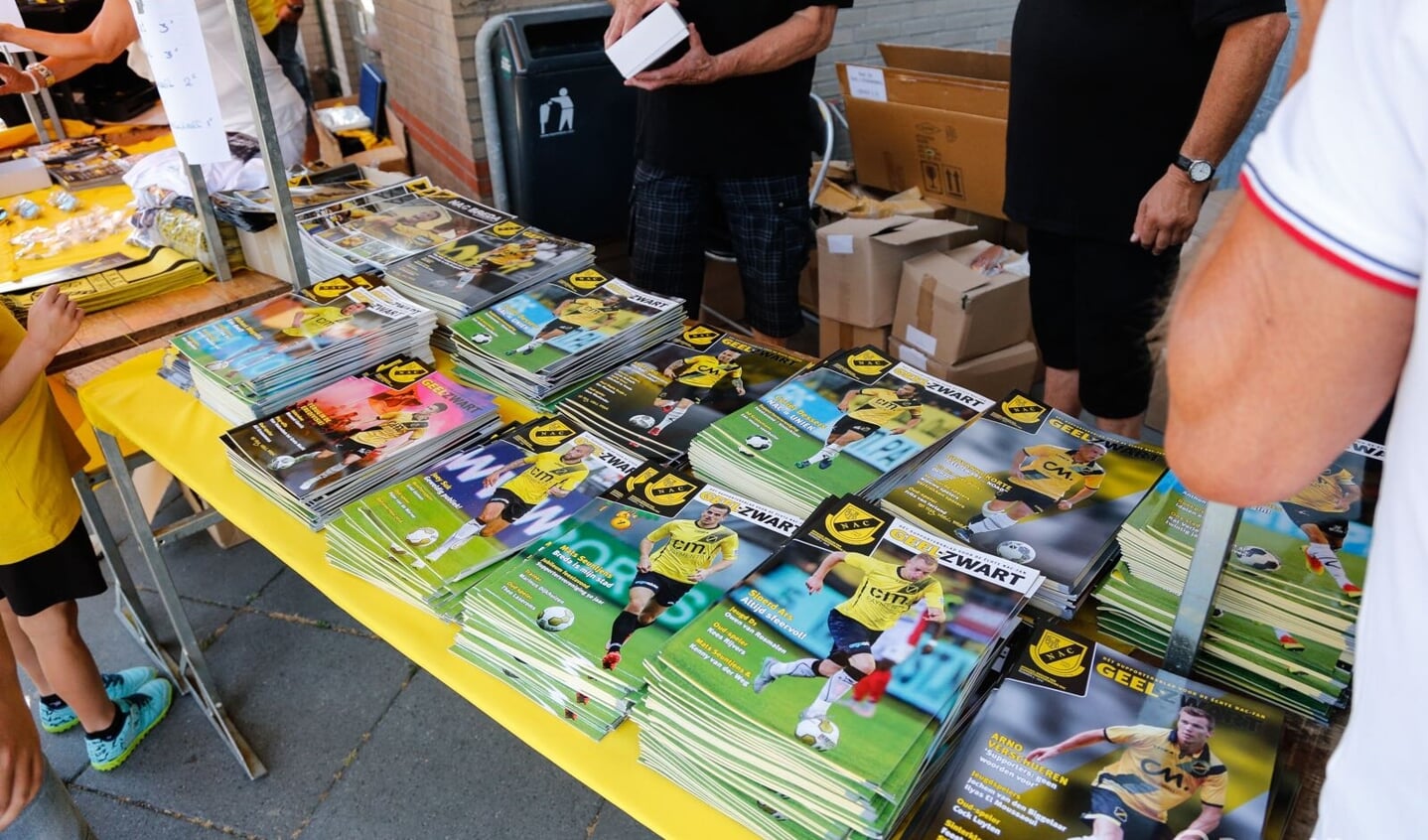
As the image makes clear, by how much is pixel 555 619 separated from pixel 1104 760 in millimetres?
553

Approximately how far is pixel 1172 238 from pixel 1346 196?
52.4 inches

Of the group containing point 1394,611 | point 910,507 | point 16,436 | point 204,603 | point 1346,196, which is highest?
point 1346,196

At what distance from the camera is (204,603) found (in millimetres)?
2410

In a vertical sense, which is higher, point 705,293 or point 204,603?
point 705,293

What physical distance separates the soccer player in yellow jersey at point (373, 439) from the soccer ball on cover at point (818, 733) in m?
0.80

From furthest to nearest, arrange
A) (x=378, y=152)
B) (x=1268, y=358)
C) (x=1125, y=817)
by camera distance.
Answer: (x=378, y=152) → (x=1125, y=817) → (x=1268, y=358)

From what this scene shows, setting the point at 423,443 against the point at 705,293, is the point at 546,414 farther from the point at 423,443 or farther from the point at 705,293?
the point at 705,293

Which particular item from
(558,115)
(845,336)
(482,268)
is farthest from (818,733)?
(558,115)

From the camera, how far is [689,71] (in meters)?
2.09

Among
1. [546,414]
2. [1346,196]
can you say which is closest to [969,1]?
[546,414]

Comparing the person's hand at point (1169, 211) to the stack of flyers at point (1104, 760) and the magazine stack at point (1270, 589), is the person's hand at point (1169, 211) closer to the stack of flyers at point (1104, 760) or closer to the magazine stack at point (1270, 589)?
the magazine stack at point (1270, 589)

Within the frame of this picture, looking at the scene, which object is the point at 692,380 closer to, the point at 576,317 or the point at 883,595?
the point at 576,317

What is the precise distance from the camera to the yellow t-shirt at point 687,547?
1075 mm

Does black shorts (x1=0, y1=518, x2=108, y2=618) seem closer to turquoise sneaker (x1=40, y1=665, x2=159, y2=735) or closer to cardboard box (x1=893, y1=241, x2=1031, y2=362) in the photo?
turquoise sneaker (x1=40, y1=665, x2=159, y2=735)
